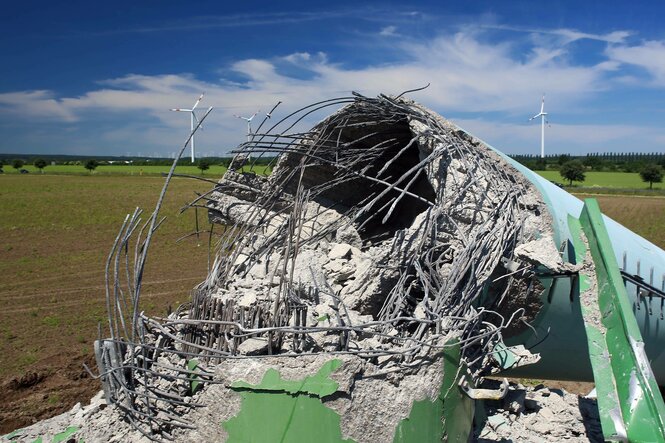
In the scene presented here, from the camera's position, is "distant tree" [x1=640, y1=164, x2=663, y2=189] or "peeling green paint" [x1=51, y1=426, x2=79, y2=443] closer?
"peeling green paint" [x1=51, y1=426, x2=79, y2=443]

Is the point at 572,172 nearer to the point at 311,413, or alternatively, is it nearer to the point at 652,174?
the point at 652,174

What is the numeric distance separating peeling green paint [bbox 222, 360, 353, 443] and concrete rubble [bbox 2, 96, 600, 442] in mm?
51

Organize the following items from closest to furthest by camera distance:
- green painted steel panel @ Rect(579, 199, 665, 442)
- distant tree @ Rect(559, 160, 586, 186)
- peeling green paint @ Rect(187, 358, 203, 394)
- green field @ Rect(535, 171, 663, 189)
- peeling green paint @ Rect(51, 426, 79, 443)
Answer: green painted steel panel @ Rect(579, 199, 665, 442)
peeling green paint @ Rect(187, 358, 203, 394)
peeling green paint @ Rect(51, 426, 79, 443)
green field @ Rect(535, 171, 663, 189)
distant tree @ Rect(559, 160, 586, 186)

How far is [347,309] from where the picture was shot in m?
4.29

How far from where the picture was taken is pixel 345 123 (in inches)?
212

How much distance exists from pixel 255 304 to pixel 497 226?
75.0 inches

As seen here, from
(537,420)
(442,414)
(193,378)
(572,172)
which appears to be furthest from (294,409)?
(572,172)

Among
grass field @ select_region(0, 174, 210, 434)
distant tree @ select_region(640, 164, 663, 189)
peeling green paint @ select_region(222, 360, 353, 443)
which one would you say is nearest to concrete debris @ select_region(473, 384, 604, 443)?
peeling green paint @ select_region(222, 360, 353, 443)

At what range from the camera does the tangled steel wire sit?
3.56m

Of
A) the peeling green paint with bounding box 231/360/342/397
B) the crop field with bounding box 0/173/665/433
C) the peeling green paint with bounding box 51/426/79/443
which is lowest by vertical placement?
the crop field with bounding box 0/173/665/433

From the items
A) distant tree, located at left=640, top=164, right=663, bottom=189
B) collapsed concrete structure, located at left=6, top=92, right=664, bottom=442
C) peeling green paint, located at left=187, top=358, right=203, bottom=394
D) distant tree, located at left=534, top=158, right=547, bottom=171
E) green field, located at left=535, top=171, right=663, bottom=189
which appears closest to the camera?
collapsed concrete structure, located at left=6, top=92, right=664, bottom=442

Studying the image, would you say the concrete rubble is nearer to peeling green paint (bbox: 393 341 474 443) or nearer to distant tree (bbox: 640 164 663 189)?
peeling green paint (bbox: 393 341 474 443)

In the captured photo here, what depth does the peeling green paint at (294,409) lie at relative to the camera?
323cm

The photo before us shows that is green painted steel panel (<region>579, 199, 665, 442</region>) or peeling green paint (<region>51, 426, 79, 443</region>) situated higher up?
green painted steel panel (<region>579, 199, 665, 442</region>)
